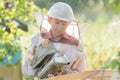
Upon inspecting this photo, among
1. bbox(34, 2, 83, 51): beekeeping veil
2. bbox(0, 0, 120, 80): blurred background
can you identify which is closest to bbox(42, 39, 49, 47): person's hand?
bbox(34, 2, 83, 51): beekeeping veil

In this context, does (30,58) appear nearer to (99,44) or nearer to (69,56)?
(69,56)

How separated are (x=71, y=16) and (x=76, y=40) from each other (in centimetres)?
20

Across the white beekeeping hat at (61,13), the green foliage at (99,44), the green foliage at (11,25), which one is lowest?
the green foliage at (99,44)

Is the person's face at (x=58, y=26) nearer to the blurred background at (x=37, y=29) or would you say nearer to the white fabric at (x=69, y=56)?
the white fabric at (x=69, y=56)

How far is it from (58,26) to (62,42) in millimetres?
192

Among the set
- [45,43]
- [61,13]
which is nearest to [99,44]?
[61,13]

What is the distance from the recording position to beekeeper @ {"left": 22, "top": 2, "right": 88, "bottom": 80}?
3598mm

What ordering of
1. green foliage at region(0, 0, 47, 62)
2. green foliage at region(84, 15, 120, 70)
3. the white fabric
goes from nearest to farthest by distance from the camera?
the white fabric, green foliage at region(0, 0, 47, 62), green foliage at region(84, 15, 120, 70)

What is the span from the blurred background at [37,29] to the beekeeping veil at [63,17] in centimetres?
8

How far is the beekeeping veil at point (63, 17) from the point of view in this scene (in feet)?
12.1

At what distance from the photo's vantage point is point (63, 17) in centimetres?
367

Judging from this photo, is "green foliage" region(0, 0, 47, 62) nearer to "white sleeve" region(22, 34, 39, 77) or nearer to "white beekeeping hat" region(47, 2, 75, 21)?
"white sleeve" region(22, 34, 39, 77)

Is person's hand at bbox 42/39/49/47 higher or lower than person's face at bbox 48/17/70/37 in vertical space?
lower

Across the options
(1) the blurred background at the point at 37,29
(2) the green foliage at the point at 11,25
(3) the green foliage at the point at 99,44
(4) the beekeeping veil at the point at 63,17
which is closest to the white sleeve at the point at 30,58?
(4) the beekeeping veil at the point at 63,17
